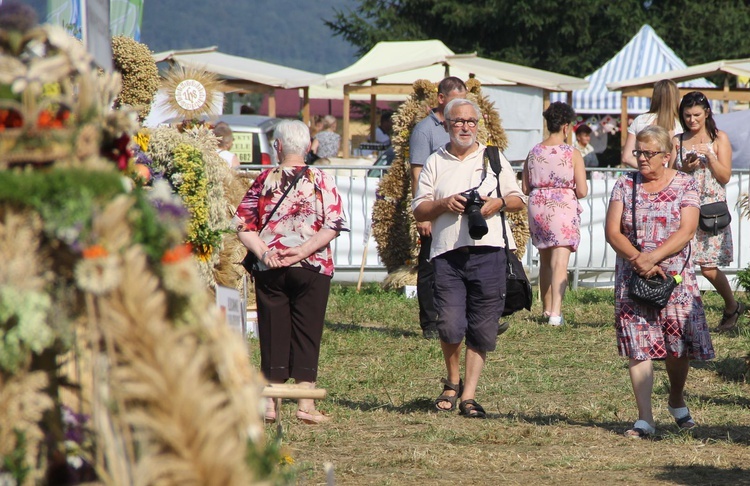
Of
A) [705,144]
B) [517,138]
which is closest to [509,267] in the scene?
[705,144]

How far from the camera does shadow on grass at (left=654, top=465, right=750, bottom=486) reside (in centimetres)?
501

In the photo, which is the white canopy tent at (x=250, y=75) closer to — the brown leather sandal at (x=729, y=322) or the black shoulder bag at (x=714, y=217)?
the brown leather sandal at (x=729, y=322)

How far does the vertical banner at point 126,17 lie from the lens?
9.80 meters

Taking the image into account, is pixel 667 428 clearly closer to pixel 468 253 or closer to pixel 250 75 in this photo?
pixel 468 253

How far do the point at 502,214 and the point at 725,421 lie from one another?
1732mm

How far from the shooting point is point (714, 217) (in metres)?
8.33

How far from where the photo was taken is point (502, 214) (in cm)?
650

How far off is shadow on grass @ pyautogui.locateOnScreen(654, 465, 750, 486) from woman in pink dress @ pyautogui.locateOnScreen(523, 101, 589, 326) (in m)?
4.25

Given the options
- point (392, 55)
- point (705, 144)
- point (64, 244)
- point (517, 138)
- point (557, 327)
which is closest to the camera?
point (64, 244)

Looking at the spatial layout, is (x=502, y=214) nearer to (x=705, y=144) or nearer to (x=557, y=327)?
(x=705, y=144)

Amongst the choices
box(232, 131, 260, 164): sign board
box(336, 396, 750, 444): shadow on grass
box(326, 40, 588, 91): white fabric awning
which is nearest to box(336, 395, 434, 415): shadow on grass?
box(336, 396, 750, 444): shadow on grass

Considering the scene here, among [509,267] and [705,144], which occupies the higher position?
[705,144]

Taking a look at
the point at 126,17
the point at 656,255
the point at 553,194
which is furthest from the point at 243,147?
the point at 656,255

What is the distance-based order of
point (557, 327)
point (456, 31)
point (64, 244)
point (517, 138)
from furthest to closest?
1. point (456, 31)
2. point (517, 138)
3. point (557, 327)
4. point (64, 244)
